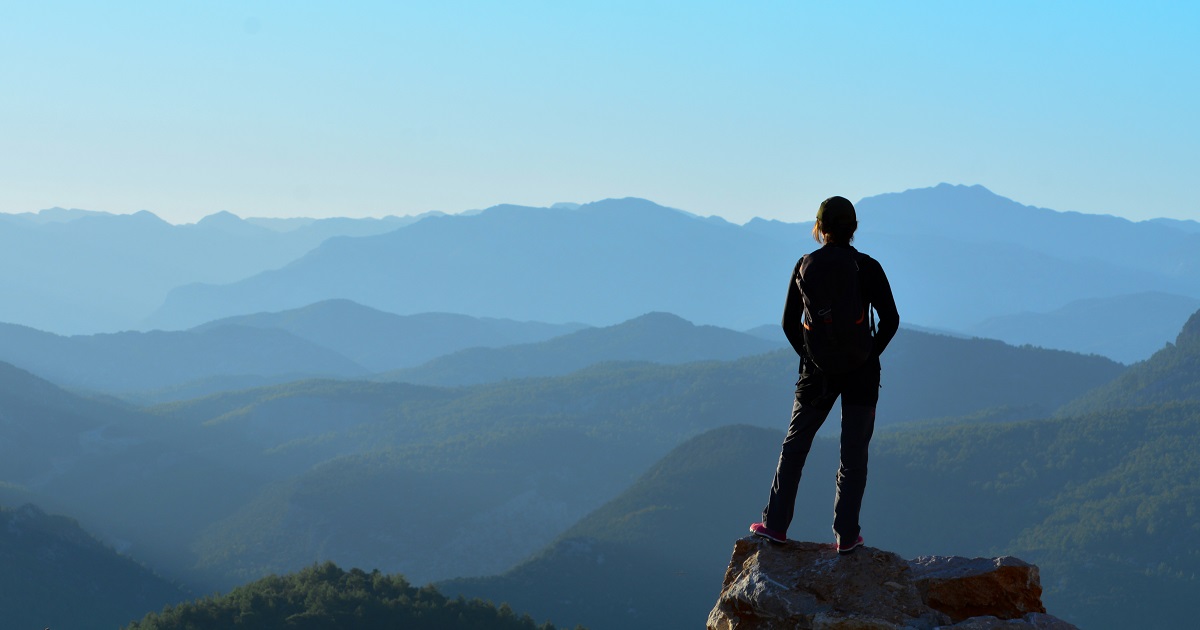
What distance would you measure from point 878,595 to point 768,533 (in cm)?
133

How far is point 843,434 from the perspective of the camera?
11.2 metres

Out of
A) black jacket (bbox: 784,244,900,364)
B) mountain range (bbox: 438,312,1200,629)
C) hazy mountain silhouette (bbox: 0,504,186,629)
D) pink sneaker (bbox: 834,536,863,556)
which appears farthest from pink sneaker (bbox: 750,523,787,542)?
mountain range (bbox: 438,312,1200,629)

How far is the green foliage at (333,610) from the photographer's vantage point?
183 feet

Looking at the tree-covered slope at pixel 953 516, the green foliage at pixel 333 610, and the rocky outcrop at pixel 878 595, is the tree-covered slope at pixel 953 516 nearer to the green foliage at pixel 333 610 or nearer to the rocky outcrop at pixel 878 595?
the green foliage at pixel 333 610

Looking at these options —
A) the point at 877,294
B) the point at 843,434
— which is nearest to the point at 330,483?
the point at 843,434

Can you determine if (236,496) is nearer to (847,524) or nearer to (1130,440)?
(1130,440)

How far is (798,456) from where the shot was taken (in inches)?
452

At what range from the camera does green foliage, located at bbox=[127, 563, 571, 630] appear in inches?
2191

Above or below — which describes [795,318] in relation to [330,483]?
above

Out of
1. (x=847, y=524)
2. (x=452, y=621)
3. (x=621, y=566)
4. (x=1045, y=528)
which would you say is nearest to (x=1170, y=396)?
(x=1045, y=528)

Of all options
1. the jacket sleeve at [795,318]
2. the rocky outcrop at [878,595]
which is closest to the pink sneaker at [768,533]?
the rocky outcrop at [878,595]

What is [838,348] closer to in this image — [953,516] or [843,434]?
[843,434]

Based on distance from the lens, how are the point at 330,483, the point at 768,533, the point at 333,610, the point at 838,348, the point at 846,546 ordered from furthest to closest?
1. the point at 330,483
2. the point at 333,610
3. the point at 768,533
4. the point at 846,546
5. the point at 838,348

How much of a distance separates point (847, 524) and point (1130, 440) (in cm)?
12806
